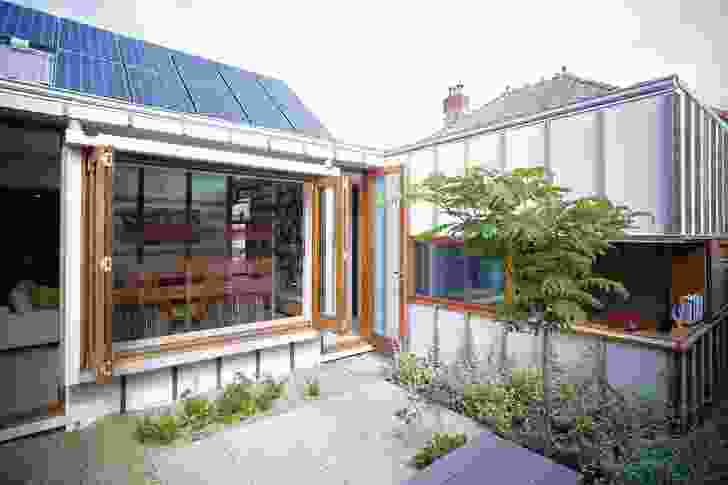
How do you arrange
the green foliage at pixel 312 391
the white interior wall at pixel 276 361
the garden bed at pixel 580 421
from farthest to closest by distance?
the white interior wall at pixel 276 361
the green foliage at pixel 312 391
the garden bed at pixel 580 421

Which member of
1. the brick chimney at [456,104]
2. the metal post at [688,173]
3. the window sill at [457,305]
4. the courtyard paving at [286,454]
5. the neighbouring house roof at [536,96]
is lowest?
the courtyard paving at [286,454]

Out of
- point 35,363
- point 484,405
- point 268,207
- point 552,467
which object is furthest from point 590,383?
point 35,363

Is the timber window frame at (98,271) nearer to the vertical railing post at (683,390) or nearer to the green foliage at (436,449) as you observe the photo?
the green foliage at (436,449)

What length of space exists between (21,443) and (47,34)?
6.80 m

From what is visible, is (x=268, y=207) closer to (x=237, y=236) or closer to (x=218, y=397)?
(x=237, y=236)

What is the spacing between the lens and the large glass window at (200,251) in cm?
442

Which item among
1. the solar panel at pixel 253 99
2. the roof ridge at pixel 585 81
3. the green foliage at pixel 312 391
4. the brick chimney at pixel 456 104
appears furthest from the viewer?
the brick chimney at pixel 456 104

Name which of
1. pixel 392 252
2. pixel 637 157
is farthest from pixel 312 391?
pixel 637 157

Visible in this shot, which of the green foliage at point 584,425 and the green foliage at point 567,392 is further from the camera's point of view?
the green foliage at point 567,392

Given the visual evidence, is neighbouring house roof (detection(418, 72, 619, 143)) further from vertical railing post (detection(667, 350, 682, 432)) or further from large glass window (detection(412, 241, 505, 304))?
vertical railing post (detection(667, 350, 682, 432))

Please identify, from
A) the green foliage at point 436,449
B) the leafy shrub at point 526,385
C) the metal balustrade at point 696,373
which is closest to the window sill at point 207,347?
the green foliage at point 436,449

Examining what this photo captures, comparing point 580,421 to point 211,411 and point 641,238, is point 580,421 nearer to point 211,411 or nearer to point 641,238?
point 641,238

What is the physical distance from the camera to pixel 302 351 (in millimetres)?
5023

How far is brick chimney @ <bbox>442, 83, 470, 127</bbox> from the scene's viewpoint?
475 inches
